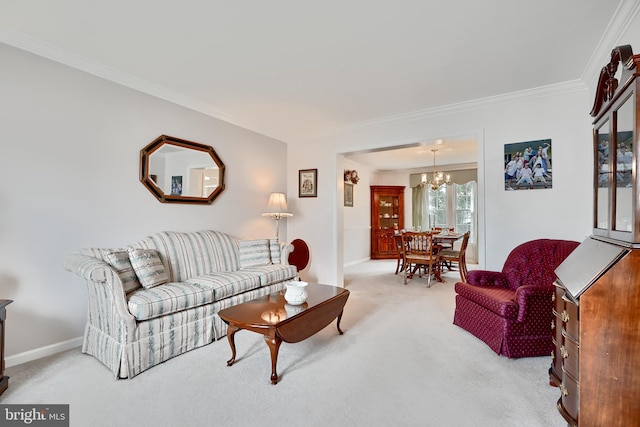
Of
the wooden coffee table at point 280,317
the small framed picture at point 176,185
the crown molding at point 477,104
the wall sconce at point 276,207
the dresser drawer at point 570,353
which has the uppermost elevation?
the crown molding at point 477,104

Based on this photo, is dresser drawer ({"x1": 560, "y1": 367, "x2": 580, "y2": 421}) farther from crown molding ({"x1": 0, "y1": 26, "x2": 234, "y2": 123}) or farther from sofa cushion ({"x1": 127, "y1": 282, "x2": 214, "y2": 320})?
crown molding ({"x1": 0, "y1": 26, "x2": 234, "y2": 123})

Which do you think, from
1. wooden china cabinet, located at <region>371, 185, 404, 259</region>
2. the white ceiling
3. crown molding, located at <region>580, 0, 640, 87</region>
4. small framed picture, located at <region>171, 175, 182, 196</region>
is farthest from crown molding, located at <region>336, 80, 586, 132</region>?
wooden china cabinet, located at <region>371, 185, 404, 259</region>

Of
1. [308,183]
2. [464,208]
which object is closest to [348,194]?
[308,183]

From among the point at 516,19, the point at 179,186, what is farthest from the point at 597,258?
the point at 179,186

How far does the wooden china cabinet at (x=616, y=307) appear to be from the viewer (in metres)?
1.21

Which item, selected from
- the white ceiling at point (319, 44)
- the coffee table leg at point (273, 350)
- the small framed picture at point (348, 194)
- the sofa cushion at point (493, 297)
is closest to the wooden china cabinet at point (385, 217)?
the small framed picture at point (348, 194)

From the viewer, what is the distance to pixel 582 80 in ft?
9.77

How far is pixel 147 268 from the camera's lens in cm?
258

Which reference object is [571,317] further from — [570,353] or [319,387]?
[319,387]

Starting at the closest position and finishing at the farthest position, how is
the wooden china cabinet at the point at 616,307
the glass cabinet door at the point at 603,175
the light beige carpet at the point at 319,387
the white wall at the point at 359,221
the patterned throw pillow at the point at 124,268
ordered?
1. the wooden china cabinet at the point at 616,307
2. the glass cabinet door at the point at 603,175
3. the light beige carpet at the point at 319,387
4. the patterned throw pillow at the point at 124,268
5. the white wall at the point at 359,221

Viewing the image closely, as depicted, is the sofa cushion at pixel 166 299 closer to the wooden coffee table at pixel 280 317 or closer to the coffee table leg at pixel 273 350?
the wooden coffee table at pixel 280 317

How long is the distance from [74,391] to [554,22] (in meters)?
4.22

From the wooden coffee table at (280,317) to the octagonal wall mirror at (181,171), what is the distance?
175cm

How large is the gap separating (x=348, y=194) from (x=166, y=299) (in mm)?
5194
